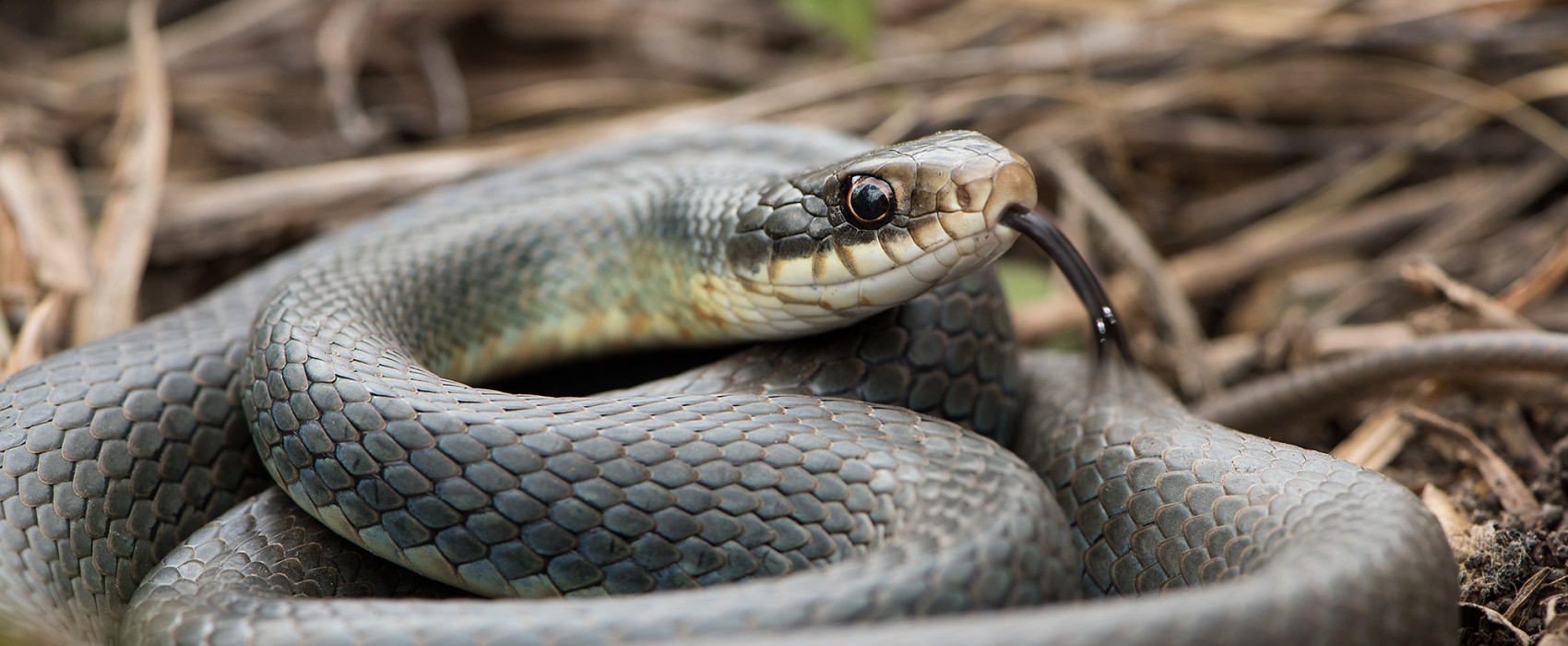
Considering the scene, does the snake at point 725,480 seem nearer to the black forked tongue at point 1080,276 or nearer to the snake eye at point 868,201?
the snake eye at point 868,201

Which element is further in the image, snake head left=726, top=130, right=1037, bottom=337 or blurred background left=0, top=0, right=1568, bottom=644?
blurred background left=0, top=0, right=1568, bottom=644

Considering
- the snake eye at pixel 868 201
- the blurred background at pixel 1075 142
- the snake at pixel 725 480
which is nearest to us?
the snake at pixel 725 480

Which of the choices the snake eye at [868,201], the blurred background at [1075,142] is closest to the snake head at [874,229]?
the snake eye at [868,201]

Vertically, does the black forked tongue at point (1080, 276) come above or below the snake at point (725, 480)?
above

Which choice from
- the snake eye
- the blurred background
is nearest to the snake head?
the snake eye

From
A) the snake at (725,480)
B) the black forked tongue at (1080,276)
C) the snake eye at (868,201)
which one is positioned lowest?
the snake at (725,480)

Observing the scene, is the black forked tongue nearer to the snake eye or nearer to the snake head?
the snake head

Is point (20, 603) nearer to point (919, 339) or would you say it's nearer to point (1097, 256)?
point (919, 339)

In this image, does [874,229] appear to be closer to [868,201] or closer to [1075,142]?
[868,201]
